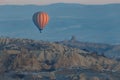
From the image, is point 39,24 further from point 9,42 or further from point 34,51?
point 34,51

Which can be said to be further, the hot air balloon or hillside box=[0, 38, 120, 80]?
the hot air balloon

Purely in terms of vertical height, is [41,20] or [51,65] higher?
[41,20]

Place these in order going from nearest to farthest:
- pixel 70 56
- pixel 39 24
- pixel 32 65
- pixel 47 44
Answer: pixel 32 65
pixel 70 56
pixel 47 44
pixel 39 24

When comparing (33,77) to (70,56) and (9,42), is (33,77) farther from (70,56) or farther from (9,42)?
(9,42)

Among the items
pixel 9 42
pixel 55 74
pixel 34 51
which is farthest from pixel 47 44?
pixel 55 74

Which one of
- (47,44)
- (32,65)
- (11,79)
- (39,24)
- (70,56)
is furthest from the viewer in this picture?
(39,24)

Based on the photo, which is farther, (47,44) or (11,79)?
(47,44)

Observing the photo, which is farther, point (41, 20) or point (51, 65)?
point (41, 20)

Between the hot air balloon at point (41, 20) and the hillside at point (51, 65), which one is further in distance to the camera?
the hot air balloon at point (41, 20)
